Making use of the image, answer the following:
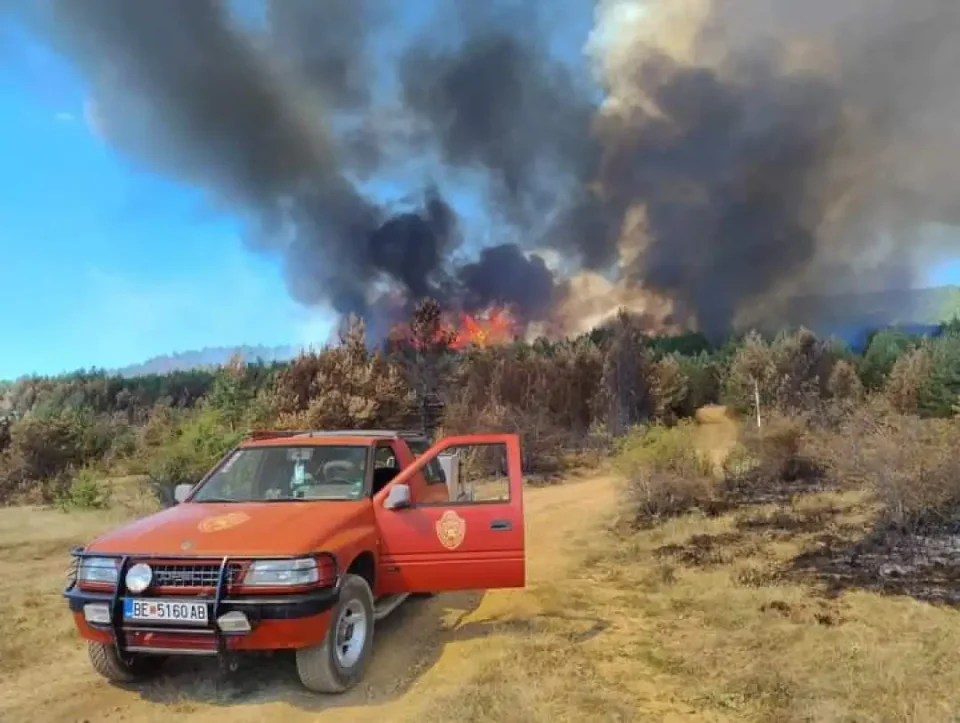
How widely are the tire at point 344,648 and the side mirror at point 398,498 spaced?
0.61m

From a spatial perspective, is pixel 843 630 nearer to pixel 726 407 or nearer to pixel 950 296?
pixel 726 407

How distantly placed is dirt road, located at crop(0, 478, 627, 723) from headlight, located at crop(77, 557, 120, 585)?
854 millimetres

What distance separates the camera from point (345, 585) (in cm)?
509

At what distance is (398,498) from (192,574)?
1.52 metres

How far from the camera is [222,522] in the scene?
5.20 meters

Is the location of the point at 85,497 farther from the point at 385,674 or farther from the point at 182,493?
the point at 385,674

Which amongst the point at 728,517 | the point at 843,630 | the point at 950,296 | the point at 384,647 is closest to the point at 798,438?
the point at 728,517

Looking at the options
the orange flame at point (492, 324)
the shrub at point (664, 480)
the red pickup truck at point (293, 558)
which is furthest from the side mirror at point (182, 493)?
the orange flame at point (492, 324)

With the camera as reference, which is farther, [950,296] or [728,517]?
[950,296]

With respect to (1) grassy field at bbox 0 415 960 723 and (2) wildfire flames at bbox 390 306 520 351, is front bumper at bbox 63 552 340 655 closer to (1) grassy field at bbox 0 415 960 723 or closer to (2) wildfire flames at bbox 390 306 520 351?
(1) grassy field at bbox 0 415 960 723

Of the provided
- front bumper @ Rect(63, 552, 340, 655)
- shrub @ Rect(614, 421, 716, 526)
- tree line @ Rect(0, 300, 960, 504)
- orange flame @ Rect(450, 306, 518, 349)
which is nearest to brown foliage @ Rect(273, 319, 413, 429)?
tree line @ Rect(0, 300, 960, 504)

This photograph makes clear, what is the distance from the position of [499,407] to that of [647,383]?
8078 millimetres

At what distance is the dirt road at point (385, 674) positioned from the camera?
483 cm

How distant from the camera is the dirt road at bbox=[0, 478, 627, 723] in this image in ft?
15.9
